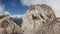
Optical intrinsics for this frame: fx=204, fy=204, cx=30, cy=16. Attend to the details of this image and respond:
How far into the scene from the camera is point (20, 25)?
367 cm

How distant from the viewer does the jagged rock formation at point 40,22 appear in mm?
3582

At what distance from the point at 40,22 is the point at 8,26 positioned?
582 mm

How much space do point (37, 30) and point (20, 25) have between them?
0.32m

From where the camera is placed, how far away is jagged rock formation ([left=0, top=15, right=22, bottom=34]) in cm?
364

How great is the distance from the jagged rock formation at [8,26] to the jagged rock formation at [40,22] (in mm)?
136

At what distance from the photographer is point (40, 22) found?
3.59 meters

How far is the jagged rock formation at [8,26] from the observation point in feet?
11.9

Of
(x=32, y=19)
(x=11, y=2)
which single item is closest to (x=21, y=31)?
(x=32, y=19)

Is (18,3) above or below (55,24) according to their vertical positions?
above

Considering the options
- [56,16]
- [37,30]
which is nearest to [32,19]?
[37,30]

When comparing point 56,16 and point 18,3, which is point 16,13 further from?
point 56,16

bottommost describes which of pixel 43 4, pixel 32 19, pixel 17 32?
pixel 17 32

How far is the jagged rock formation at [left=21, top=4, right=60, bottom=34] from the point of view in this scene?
3.58 metres

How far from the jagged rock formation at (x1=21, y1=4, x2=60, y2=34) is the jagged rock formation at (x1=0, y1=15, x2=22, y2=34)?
5.4 inches
